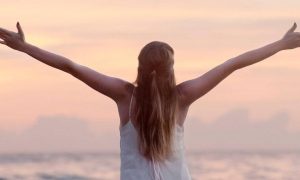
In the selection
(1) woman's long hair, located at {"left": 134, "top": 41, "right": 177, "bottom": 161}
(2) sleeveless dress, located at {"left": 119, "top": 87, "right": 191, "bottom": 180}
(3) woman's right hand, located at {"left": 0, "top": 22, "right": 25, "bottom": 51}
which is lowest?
(2) sleeveless dress, located at {"left": 119, "top": 87, "right": 191, "bottom": 180}

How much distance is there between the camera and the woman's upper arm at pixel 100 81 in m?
5.67

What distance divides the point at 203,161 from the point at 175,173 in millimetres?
39895

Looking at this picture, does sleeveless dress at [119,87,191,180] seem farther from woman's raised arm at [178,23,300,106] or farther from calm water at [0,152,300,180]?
calm water at [0,152,300,180]

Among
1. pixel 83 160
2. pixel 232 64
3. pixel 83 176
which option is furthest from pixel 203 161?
pixel 232 64

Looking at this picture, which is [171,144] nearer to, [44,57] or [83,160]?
[44,57]

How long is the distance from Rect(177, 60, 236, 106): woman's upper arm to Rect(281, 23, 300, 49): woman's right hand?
0.45 metres

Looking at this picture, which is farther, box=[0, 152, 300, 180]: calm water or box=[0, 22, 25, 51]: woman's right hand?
box=[0, 152, 300, 180]: calm water

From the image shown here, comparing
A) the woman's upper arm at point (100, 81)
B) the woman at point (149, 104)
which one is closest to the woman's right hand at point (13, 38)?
the woman at point (149, 104)

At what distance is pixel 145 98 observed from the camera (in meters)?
5.70

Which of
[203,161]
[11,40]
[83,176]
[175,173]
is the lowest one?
[175,173]

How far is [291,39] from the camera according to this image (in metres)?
6.05

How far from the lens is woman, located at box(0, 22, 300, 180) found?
568cm

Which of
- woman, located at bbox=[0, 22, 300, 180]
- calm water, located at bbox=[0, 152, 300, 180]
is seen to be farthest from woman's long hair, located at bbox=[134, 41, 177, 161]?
calm water, located at bbox=[0, 152, 300, 180]

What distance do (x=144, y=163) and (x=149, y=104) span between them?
0.34 metres
